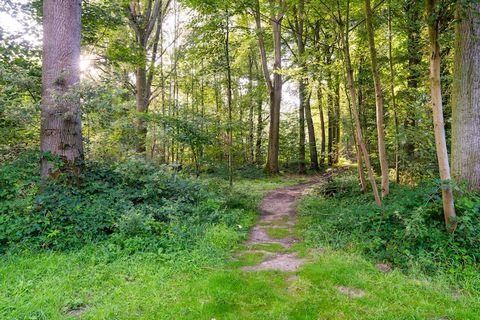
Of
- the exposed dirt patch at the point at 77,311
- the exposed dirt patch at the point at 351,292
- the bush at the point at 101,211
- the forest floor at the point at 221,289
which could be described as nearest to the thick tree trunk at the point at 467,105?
the forest floor at the point at 221,289

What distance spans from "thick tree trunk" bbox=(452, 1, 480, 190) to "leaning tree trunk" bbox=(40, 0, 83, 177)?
Result: 265 inches

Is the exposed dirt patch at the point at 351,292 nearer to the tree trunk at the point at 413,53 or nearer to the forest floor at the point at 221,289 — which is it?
the forest floor at the point at 221,289

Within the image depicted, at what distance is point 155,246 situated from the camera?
4.18 m

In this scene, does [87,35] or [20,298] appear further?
[87,35]

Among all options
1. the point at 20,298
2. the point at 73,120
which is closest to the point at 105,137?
the point at 73,120

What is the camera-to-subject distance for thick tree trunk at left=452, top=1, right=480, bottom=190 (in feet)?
15.8

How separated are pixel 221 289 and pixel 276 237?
7.95 feet

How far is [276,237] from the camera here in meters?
5.46

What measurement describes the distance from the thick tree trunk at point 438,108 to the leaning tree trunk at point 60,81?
5.59 metres

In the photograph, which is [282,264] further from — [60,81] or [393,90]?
[393,90]

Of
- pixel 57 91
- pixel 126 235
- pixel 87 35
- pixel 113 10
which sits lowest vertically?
pixel 126 235

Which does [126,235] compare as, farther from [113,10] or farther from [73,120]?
[113,10]

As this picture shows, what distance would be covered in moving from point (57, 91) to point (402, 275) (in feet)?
19.9

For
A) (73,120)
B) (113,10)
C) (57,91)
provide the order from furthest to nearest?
(113,10) → (73,120) → (57,91)
